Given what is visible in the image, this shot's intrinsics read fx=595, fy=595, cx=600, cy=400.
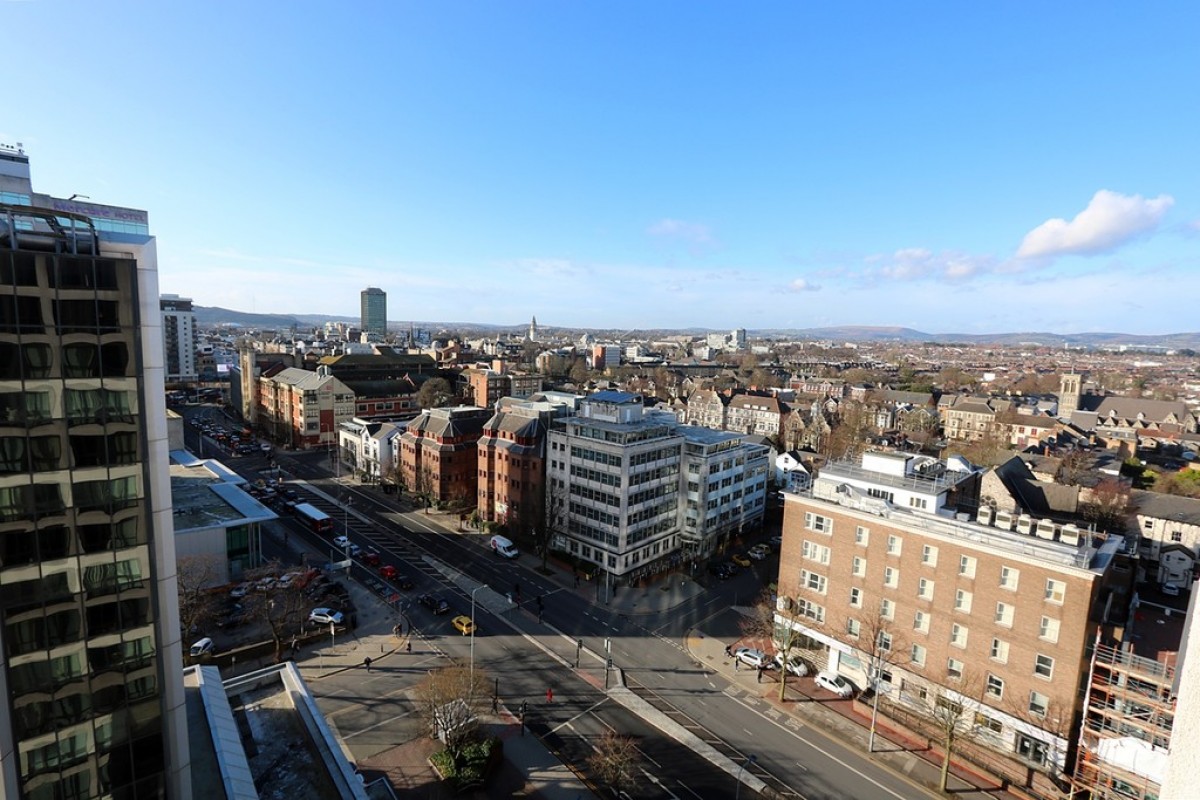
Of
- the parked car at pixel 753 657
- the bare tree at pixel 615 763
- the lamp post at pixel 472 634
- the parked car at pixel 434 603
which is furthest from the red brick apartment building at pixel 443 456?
the bare tree at pixel 615 763

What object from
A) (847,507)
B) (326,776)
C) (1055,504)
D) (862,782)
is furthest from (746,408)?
(326,776)

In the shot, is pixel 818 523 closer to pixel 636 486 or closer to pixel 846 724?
pixel 846 724

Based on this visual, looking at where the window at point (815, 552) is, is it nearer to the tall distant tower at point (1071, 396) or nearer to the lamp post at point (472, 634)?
the lamp post at point (472, 634)

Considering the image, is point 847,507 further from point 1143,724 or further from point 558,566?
point 558,566

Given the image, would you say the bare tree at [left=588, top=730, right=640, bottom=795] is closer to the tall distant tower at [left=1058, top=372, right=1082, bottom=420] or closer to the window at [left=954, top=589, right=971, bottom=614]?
the window at [left=954, top=589, right=971, bottom=614]

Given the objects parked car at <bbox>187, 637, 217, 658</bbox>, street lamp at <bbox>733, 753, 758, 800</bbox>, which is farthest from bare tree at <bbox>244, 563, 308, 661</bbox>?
street lamp at <bbox>733, 753, 758, 800</bbox>

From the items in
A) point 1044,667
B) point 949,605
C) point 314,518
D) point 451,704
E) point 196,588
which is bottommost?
point 314,518

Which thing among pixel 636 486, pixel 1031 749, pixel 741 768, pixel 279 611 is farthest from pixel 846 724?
pixel 279 611
